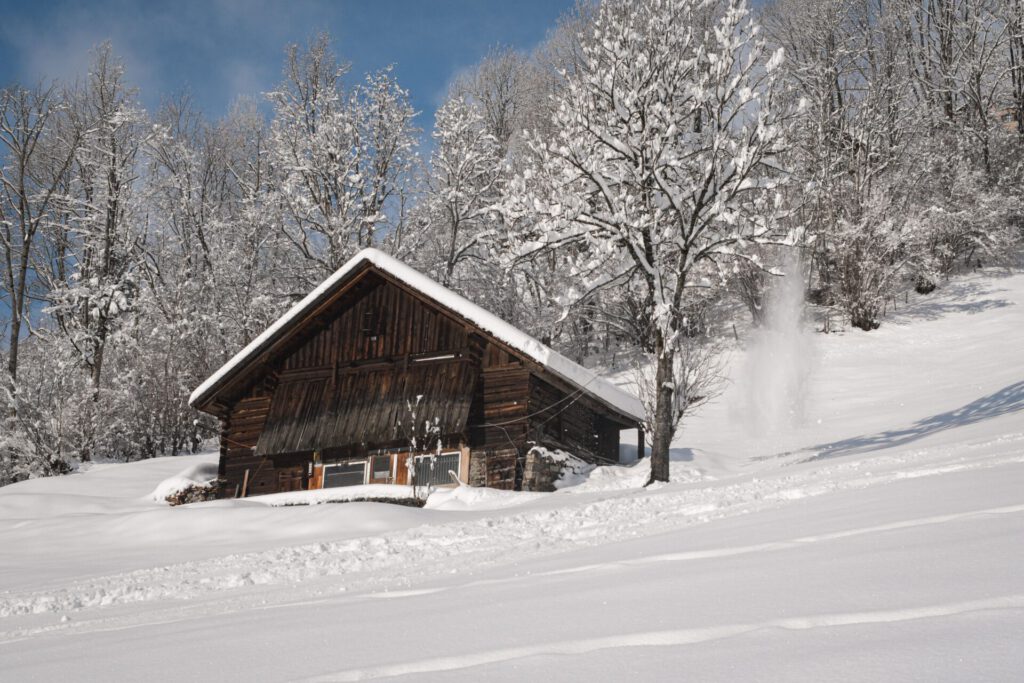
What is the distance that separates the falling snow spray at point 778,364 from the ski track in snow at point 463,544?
16.8 metres

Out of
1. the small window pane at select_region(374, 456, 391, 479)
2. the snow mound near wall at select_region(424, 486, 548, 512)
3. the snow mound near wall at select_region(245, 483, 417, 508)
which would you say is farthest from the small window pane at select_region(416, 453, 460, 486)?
the snow mound near wall at select_region(424, 486, 548, 512)

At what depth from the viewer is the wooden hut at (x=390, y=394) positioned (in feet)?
58.7

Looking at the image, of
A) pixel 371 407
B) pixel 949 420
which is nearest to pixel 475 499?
pixel 371 407

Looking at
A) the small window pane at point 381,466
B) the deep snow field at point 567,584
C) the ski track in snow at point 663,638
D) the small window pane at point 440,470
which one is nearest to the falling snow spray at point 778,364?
the small window pane at point 440,470

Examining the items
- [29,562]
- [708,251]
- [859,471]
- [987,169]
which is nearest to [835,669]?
[859,471]

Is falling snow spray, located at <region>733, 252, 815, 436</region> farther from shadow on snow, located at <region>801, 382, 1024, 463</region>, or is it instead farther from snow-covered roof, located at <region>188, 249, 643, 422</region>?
snow-covered roof, located at <region>188, 249, 643, 422</region>

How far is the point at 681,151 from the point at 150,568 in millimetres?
12917

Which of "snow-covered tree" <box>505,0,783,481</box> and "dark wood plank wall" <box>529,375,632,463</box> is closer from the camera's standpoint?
"snow-covered tree" <box>505,0,783,481</box>

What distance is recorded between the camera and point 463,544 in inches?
336

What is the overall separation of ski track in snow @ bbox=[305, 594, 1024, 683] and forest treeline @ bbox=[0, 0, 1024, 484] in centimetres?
2296

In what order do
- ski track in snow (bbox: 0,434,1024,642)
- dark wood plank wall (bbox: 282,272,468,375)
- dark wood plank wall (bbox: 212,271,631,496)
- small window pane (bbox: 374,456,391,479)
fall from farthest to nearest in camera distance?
dark wood plank wall (bbox: 282,272,468,375) < small window pane (bbox: 374,456,391,479) < dark wood plank wall (bbox: 212,271,631,496) < ski track in snow (bbox: 0,434,1024,642)

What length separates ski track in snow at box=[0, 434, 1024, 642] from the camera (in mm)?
7195

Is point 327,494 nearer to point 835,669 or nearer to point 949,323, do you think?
Answer: point 835,669

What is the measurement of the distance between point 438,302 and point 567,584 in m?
14.0
